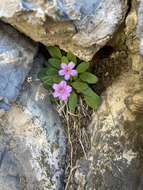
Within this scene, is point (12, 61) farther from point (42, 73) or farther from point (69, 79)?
point (69, 79)

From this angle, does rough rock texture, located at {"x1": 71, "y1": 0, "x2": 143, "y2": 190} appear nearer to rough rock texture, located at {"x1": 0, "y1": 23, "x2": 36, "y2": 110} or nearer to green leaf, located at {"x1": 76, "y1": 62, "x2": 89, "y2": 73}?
green leaf, located at {"x1": 76, "y1": 62, "x2": 89, "y2": 73}

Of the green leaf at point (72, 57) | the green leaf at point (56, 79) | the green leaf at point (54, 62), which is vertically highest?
the green leaf at point (72, 57)

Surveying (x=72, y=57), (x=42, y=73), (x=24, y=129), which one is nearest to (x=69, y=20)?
(x=72, y=57)

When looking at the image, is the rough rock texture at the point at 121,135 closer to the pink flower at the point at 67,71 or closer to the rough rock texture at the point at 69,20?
the rough rock texture at the point at 69,20

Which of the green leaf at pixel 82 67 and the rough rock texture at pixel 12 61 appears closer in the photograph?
the rough rock texture at pixel 12 61

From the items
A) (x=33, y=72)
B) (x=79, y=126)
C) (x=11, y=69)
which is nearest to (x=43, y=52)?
(x=33, y=72)

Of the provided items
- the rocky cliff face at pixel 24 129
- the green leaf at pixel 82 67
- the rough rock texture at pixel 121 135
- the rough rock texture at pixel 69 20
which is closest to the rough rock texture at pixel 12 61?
the rocky cliff face at pixel 24 129

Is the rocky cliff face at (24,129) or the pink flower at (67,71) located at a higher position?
the pink flower at (67,71)
